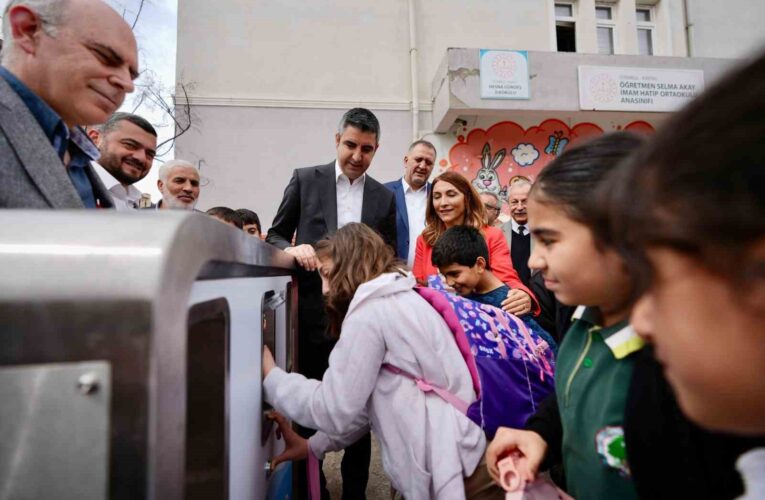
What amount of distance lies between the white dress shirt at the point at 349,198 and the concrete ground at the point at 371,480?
4.53ft

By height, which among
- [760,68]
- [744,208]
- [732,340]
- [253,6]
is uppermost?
[253,6]

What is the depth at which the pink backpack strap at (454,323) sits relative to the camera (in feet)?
4.03

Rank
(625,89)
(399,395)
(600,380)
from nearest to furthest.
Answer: (600,380), (399,395), (625,89)

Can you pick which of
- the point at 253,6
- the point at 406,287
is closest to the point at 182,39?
the point at 253,6

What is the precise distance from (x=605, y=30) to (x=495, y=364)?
8.92 m

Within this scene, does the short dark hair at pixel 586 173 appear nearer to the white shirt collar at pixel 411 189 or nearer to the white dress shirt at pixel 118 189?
the white dress shirt at pixel 118 189

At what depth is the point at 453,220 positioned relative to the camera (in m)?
2.36

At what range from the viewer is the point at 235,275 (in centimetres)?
71

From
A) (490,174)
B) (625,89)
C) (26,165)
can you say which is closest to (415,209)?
(26,165)

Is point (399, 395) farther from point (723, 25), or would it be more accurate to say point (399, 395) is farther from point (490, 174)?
point (723, 25)

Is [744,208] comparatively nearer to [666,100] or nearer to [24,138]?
[24,138]

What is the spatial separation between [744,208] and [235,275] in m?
0.64

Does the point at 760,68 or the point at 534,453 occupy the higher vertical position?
the point at 760,68

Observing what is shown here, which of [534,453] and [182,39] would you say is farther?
[182,39]
